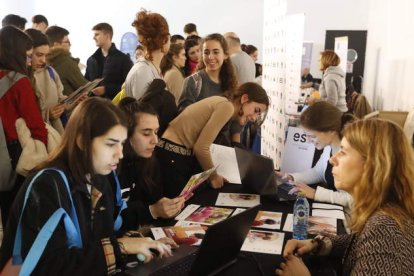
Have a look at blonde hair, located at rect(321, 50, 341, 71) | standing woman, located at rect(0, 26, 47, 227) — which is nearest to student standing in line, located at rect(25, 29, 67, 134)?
standing woman, located at rect(0, 26, 47, 227)

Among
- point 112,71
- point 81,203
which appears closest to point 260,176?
point 81,203

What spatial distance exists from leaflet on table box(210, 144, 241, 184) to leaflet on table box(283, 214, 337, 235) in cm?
57

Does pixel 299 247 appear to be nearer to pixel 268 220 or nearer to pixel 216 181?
pixel 268 220

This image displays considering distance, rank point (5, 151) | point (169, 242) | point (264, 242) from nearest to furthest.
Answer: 1. point (169, 242)
2. point (264, 242)
3. point (5, 151)

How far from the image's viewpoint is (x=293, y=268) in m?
1.39

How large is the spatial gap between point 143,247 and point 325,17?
7.76 metres

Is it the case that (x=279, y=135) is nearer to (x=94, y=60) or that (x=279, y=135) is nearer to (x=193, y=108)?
(x=193, y=108)

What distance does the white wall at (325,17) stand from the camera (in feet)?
26.3

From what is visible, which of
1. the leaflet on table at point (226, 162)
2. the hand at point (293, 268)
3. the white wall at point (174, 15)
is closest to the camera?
the hand at point (293, 268)

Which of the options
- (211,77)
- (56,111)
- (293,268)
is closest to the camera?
(293,268)

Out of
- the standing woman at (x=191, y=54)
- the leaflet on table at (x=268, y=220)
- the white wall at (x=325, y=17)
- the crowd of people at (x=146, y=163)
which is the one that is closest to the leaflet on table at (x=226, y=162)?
the crowd of people at (x=146, y=163)

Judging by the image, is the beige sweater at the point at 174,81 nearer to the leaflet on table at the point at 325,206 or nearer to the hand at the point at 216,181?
the hand at the point at 216,181

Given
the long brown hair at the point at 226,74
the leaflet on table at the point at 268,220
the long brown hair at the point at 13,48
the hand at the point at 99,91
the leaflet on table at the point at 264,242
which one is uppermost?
the long brown hair at the point at 13,48

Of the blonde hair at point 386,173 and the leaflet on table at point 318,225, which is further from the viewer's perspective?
the leaflet on table at point 318,225
